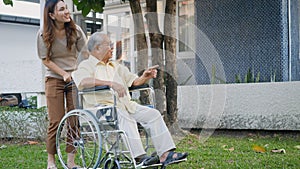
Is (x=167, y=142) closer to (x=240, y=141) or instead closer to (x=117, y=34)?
(x=117, y=34)

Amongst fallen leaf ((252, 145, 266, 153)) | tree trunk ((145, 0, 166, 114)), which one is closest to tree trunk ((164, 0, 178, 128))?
tree trunk ((145, 0, 166, 114))

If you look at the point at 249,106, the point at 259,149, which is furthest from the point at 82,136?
the point at 249,106

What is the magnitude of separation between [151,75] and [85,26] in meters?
4.81

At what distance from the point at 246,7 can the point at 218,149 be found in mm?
3315

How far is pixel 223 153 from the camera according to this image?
17.2ft

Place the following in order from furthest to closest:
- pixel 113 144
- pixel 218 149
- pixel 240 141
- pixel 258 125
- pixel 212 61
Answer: pixel 212 61 < pixel 258 125 < pixel 240 141 < pixel 218 149 < pixel 113 144

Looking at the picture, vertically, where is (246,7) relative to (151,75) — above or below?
above

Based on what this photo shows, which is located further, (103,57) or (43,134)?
(43,134)

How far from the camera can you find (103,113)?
149 inches

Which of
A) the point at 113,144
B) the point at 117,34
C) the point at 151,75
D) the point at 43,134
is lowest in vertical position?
the point at 43,134

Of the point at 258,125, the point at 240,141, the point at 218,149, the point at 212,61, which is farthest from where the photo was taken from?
the point at 212,61

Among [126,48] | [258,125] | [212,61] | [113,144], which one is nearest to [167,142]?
[113,144]

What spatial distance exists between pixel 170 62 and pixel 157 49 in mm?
→ 241

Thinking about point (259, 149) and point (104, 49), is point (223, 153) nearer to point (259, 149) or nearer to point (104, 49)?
point (259, 149)
